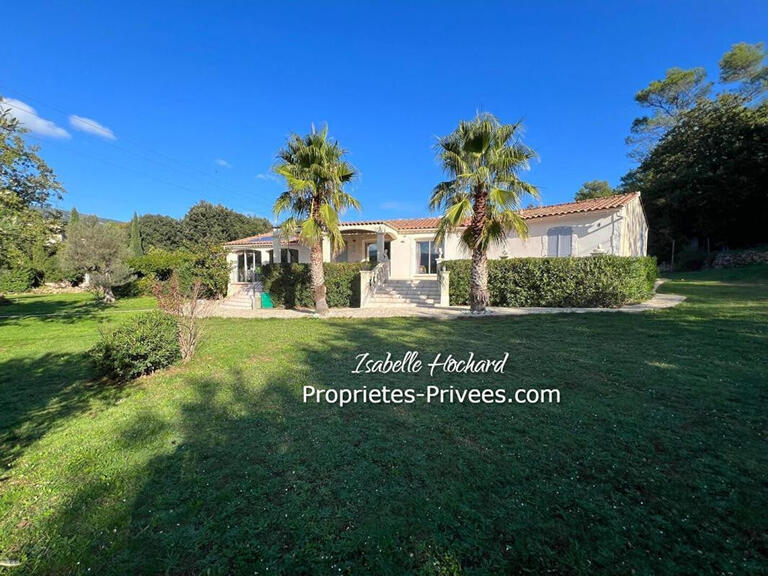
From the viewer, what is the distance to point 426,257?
21.6 m

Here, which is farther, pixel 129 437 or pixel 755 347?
pixel 755 347

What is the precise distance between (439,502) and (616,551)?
120 cm

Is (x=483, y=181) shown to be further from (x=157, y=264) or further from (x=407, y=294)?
(x=157, y=264)

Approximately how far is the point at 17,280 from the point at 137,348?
33969mm

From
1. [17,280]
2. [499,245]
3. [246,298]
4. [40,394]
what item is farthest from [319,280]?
[17,280]

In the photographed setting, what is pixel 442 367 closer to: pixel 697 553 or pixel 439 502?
pixel 439 502

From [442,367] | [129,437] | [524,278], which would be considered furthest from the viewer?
[524,278]

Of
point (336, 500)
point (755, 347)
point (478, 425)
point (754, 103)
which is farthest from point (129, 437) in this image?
point (754, 103)

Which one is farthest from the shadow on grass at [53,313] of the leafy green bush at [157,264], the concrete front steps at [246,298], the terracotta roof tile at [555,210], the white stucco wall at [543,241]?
the terracotta roof tile at [555,210]

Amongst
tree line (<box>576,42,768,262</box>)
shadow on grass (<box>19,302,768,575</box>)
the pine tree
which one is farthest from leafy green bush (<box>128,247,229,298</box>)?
tree line (<box>576,42,768,262</box>)

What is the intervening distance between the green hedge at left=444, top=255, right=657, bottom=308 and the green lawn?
6.84 metres

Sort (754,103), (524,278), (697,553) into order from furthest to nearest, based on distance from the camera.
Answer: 1. (754,103)
2. (524,278)
3. (697,553)

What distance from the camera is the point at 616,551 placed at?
215cm

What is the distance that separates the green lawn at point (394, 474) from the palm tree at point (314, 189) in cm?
837
